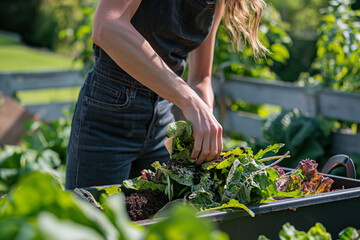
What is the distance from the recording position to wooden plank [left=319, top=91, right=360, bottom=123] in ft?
9.91

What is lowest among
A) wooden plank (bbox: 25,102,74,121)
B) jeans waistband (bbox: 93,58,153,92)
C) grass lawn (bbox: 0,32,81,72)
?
grass lawn (bbox: 0,32,81,72)

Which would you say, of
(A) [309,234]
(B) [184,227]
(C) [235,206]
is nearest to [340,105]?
(C) [235,206]

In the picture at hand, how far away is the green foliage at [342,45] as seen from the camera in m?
3.11

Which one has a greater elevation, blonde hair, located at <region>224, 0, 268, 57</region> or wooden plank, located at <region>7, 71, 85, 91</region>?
blonde hair, located at <region>224, 0, 268, 57</region>

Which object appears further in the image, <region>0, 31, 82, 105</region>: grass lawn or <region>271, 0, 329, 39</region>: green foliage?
<region>271, 0, 329, 39</region>: green foliage

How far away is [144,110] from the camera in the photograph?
1.68 m

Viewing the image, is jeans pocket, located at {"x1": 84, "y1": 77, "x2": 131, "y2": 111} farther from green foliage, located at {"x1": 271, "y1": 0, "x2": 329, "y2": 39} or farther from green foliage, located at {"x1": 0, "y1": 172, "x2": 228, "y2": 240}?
green foliage, located at {"x1": 271, "y1": 0, "x2": 329, "y2": 39}

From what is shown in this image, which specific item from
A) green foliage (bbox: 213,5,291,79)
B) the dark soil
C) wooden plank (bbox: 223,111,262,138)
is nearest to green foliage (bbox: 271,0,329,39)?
green foliage (bbox: 213,5,291,79)

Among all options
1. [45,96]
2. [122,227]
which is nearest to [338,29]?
[122,227]

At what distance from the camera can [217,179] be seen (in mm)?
1261

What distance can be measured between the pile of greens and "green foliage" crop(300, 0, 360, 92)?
1.98 m

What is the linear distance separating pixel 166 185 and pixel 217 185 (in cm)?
14

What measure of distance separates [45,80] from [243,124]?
90.1 inches

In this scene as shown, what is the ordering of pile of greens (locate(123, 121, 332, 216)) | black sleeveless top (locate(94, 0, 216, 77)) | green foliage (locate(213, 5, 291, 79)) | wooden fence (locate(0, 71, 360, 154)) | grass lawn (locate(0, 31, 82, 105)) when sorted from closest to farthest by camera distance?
pile of greens (locate(123, 121, 332, 216))
black sleeveless top (locate(94, 0, 216, 77))
wooden fence (locate(0, 71, 360, 154))
green foliage (locate(213, 5, 291, 79))
grass lawn (locate(0, 31, 82, 105))
